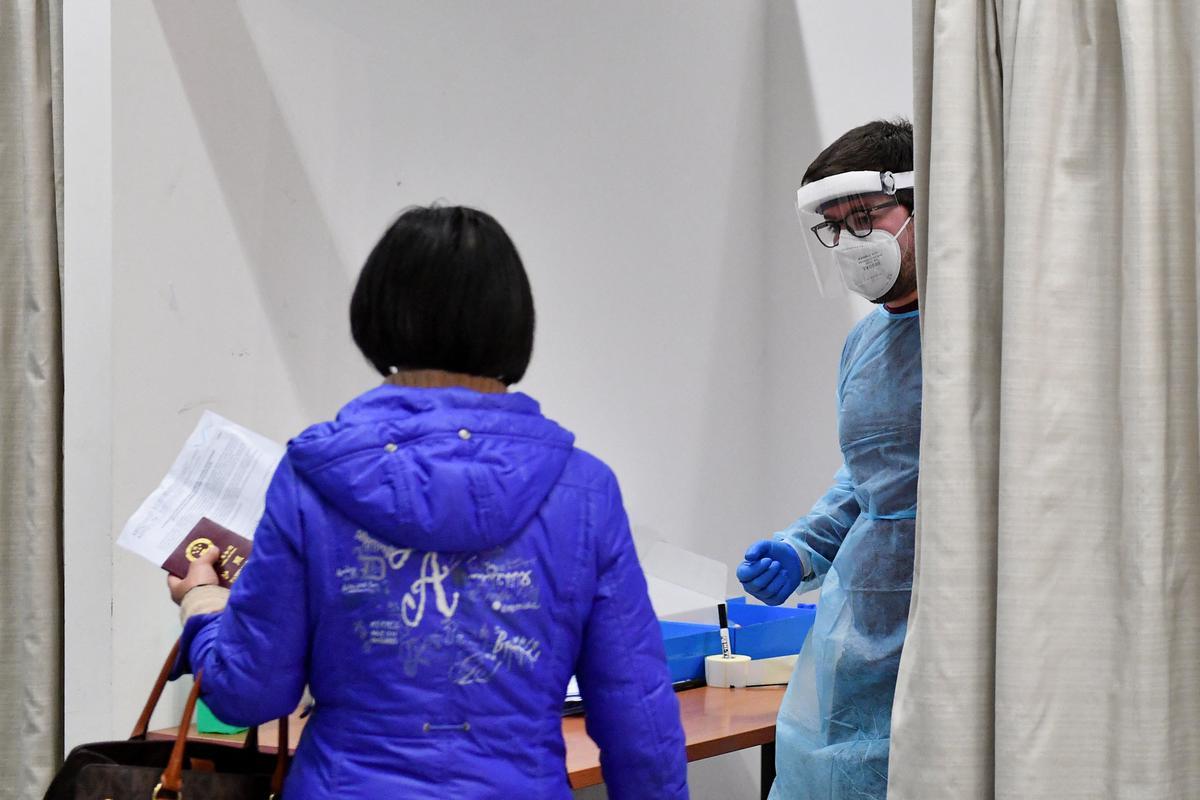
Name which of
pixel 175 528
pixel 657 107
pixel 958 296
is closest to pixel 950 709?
pixel 958 296

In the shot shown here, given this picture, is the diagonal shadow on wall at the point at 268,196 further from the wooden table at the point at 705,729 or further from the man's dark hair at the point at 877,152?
the man's dark hair at the point at 877,152

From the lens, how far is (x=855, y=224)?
1.93 meters

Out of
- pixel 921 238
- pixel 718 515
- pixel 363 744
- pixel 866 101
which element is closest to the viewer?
pixel 363 744

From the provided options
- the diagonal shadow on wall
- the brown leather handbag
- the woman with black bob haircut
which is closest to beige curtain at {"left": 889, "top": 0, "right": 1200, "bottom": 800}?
the woman with black bob haircut

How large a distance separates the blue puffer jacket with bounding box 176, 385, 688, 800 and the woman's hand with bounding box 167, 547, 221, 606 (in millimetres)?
226

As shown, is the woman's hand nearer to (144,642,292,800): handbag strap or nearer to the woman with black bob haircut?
(144,642,292,800): handbag strap

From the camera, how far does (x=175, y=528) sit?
60.9 inches

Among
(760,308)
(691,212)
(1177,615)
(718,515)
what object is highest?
(691,212)

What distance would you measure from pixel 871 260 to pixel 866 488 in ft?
1.17

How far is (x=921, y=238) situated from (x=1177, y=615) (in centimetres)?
53

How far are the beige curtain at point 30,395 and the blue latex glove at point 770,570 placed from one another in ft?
3.89

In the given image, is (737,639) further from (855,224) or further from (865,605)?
(855,224)

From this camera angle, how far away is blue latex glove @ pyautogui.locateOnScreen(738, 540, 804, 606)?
212cm

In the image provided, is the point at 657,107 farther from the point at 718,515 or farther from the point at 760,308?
the point at 718,515
